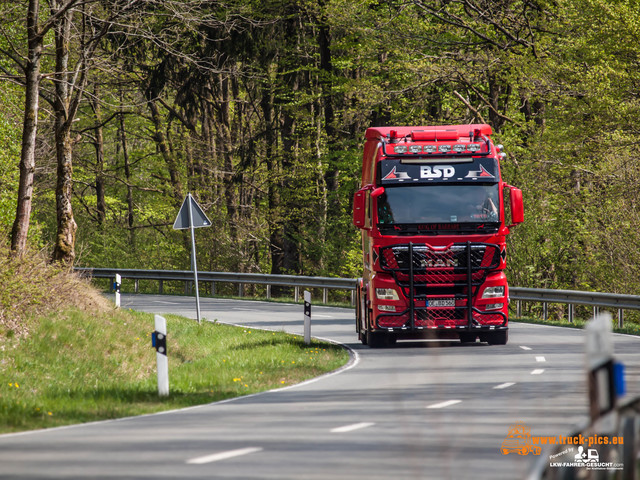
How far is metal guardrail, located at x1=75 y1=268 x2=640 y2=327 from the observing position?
23.7 meters

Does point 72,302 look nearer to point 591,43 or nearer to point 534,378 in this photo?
point 534,378

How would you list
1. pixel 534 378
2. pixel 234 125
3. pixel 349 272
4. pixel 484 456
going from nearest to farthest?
pixel 484 456
pixel 534 378
pixel 349 272
pixel 234 125

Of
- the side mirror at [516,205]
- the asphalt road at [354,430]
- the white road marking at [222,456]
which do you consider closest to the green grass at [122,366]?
the asphalt road at [354,430]

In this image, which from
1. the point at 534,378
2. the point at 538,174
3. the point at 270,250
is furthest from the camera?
the point at 270,250

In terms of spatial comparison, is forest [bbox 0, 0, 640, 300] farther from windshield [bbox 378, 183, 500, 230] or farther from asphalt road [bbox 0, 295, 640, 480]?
asphalt road [bbox 0, 295, 640, 480]

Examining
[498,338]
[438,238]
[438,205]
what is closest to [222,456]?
[438,238]

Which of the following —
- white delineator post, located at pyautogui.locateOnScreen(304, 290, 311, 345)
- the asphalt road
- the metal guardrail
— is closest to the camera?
the asphalt road

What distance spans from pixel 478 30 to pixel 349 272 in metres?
9.68

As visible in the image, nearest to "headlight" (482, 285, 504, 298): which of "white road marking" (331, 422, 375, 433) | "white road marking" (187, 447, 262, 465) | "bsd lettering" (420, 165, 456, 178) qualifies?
"bsd lettering" (420, 165, 456, 178)

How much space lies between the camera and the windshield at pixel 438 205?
17.3 metres

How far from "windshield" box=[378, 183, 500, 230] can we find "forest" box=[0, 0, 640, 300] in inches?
259

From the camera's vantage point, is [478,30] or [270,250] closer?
[478,30]

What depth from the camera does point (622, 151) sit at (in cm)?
2869

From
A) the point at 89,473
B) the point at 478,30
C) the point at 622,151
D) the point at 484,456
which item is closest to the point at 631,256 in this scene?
the point at 622,151
